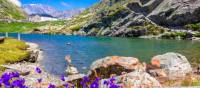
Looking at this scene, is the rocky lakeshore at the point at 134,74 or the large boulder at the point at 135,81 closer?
the large boulder at the point at 135,81

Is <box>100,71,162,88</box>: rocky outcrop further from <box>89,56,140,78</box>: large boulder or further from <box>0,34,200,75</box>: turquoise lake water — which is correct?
<box>0,34,200,75</box>: turquoise lake water

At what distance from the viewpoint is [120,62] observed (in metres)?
39.2

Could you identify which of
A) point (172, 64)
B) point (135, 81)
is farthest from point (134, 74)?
point (172, 64)

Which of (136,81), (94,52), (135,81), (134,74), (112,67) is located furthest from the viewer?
(94,52)

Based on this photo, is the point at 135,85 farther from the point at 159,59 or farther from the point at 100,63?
the point at 159,59

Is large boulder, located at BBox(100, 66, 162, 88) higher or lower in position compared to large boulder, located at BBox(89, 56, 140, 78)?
higher

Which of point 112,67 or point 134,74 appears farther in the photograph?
point 112,67

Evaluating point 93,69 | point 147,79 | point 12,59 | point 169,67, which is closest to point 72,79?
point 93,69

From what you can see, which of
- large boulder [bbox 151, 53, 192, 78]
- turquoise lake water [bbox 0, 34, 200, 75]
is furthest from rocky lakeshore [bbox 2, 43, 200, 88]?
turquoise lake water [bbox 0, 34, 200, 75]

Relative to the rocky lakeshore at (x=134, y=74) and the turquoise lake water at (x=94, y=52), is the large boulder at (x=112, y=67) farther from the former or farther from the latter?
the turquoise lake water at (x=94, y=52)

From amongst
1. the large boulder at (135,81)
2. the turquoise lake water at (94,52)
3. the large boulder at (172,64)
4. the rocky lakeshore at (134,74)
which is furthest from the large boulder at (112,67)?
the turquoise lake water at (94,52)

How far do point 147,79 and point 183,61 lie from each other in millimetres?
26253

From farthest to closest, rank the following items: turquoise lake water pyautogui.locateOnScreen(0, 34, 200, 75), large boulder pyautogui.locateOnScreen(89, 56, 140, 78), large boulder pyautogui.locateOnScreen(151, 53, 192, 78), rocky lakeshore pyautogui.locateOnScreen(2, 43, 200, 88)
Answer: turquoise lake water pyautogui.locateOnScreen(0, 34, 200, 75) < large boulder pyautogui.locateOnScreen(151, 53, 192, 78) < large boulder pyautogui.locateOnScreen(89, 56, 140, 78) < rocky lakeshore pyautogui.locateOnScreen(2, 43, 200, 88)

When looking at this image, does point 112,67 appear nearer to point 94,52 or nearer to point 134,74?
point 134,74
